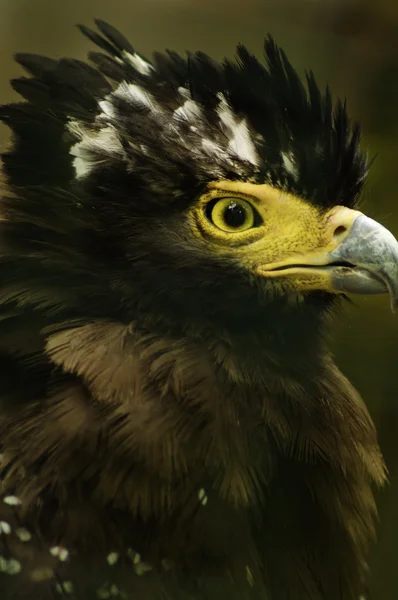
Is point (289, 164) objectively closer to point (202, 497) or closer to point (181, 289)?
point (181, 289)

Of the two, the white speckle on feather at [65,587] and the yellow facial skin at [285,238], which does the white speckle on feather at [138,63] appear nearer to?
the yellow facial skin at [285,238]

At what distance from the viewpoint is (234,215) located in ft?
3.33

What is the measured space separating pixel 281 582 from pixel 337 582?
101mm

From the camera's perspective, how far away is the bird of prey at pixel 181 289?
3.18ft

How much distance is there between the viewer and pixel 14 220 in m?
1.05

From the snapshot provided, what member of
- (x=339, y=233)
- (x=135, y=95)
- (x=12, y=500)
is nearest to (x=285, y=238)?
(x=339, y=233)

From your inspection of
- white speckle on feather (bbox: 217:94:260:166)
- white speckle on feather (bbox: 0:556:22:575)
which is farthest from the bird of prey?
white speckle on feather (bbox: 0:556:22:575)

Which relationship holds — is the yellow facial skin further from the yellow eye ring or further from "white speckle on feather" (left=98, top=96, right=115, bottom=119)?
"white speckle on feather" (left=98, top=96, right=115, bottom=119)

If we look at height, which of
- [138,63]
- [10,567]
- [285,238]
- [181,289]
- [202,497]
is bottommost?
[10,567]

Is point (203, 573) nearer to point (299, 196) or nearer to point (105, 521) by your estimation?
point (105, 521)

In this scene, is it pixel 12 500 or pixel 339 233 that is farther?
pixel 339 233

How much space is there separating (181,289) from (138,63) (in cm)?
30

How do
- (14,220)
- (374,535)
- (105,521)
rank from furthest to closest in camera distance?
(374,535)
(14,220)
(105,521)

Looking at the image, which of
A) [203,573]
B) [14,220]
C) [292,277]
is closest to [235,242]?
Result: [292,277]
